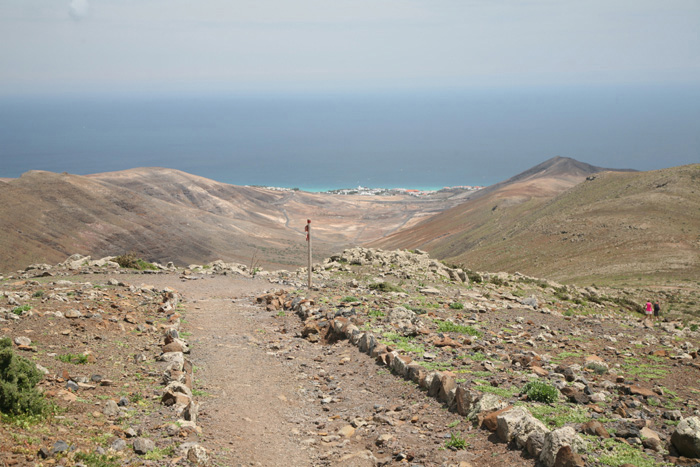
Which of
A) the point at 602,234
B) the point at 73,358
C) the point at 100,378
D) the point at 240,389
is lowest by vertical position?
the point at 240,389

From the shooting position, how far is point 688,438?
19.8 ft

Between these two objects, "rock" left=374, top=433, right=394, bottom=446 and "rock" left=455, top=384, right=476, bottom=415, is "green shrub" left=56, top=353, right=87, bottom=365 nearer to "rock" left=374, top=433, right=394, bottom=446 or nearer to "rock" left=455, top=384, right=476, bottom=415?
"rock" left=374, top=433, right=394, bottom=446

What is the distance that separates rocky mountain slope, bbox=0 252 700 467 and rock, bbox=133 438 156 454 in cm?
2

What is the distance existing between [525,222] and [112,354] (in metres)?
42.5

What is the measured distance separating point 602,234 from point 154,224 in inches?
1872

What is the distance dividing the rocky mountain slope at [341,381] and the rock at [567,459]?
2cm

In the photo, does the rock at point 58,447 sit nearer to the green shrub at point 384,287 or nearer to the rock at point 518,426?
the rock at point 518,426

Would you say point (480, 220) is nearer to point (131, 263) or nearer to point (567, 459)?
point (131, 263)

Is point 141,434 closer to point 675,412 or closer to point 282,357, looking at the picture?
point 282,357

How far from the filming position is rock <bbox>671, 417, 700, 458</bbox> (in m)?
5.98

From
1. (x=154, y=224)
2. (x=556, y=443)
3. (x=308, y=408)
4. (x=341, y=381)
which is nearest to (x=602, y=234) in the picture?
(x=341, y=381)

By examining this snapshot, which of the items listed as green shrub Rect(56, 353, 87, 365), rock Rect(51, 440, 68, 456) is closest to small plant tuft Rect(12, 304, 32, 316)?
green shrub Rect(56, 353, 87, 365)

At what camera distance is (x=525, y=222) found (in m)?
47.7

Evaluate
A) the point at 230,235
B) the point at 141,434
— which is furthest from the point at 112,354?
the point at 230,235
